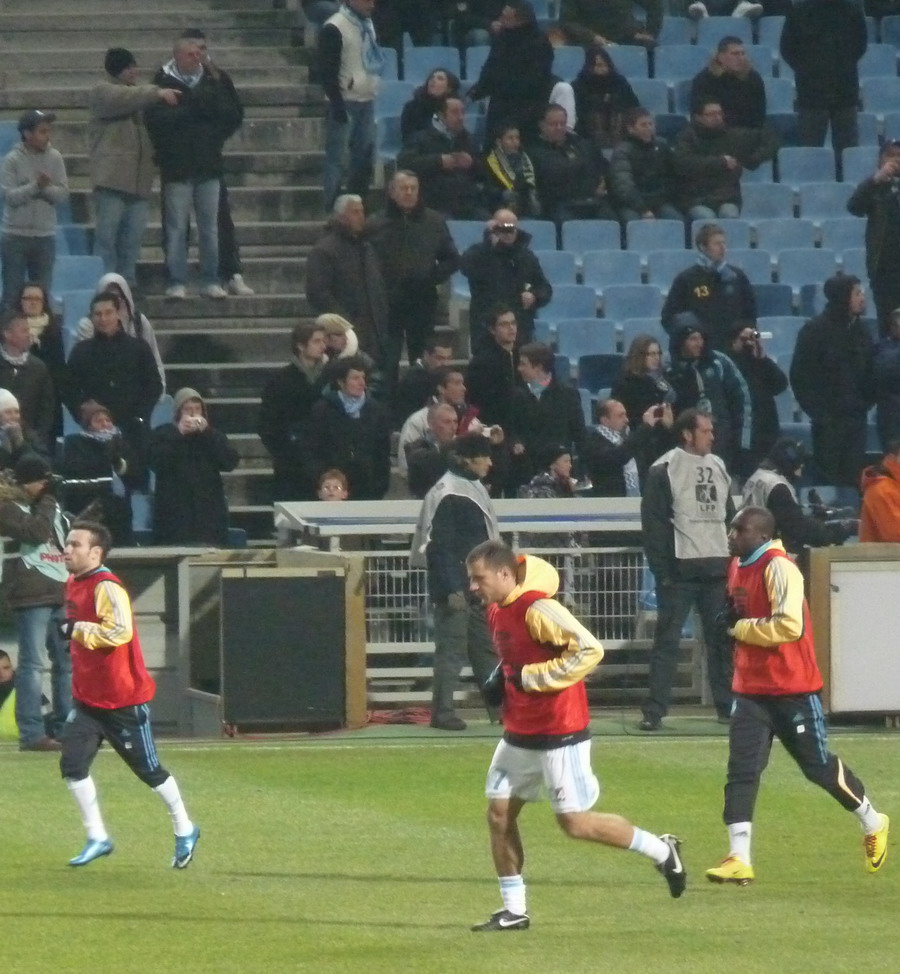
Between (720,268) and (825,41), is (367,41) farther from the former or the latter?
(825,41)

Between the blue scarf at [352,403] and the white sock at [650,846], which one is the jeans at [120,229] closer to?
the blue scarf at [352,403]

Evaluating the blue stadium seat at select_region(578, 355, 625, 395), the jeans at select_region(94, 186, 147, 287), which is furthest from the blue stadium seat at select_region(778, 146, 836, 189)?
the jeans at select_region(94, 186, 147, 287)

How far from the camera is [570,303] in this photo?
20.4 m

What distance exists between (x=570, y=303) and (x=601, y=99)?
7.39 ft

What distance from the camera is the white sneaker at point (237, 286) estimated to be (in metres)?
19.9

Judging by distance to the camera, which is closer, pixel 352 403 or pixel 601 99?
pixel 352 403

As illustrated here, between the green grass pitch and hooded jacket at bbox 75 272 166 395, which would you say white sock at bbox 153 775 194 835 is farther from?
hooded jacket at bbox 75 272 166 395

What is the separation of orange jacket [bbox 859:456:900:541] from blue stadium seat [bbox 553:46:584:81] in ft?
25.3

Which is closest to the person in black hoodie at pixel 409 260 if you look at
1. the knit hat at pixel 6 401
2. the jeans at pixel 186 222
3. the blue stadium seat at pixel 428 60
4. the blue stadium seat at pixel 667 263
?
the jeans at pixel 186 222

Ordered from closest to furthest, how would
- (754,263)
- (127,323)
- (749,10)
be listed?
1. (127,323)
2. (754,263)
3. (749,10)

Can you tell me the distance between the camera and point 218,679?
16.0 meters

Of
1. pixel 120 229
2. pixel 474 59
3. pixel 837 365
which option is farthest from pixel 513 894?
pixel 474 59

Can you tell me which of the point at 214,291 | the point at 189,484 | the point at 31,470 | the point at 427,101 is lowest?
the point at 189,484

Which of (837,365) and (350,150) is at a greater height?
(350,150)
